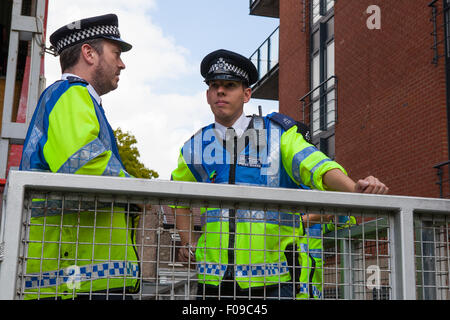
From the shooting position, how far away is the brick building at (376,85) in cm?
998

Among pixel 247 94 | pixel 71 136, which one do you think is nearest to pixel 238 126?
pixel 247 94

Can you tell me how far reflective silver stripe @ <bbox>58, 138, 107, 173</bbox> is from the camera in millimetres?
2342

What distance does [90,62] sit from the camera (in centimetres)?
302

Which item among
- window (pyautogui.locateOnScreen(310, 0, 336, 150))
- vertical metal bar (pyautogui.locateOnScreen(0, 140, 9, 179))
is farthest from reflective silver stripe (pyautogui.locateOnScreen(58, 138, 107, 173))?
window (pyautogui.locateOnScreen(310, 0, 336, 150))

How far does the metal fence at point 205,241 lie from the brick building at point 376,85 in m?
7.72

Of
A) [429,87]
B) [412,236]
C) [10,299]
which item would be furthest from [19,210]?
[429,87]

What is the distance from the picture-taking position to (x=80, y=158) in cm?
235

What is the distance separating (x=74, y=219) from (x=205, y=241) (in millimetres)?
424

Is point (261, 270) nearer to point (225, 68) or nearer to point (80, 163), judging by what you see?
point (80, 163)

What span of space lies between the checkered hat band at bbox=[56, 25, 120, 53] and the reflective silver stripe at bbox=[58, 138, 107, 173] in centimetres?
91

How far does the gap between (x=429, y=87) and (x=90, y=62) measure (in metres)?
8.23

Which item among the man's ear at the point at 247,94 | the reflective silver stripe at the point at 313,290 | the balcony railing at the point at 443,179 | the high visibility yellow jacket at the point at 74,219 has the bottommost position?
the reflective silver stripe at the point at 313,290

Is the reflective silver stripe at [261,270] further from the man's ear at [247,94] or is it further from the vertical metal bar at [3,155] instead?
the vertical metal bar at [3,155]

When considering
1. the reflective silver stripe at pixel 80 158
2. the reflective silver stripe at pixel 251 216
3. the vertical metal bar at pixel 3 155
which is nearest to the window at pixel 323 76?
the vertical metal bar at pixel 3 155
